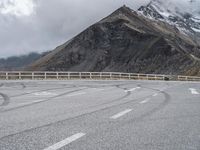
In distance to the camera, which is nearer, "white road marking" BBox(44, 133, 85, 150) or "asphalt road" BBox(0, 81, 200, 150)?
"white road marking" BBox(44, 133, 85, 150)

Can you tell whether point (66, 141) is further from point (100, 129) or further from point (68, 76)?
point (68, 76)

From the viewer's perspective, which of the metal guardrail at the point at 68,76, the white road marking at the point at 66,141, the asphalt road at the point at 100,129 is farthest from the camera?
the metal guardrail at the point at 68,76

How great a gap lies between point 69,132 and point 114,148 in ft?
5.70

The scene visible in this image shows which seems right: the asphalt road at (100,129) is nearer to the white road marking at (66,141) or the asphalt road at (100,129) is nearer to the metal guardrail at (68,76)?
the white road marking at (66,141)

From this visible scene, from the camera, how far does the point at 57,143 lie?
302 inches

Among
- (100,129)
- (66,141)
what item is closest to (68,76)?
(100,129)

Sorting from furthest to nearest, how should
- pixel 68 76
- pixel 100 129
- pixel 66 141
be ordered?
pixel 68 76
pixel 100 129
pixel 66 141

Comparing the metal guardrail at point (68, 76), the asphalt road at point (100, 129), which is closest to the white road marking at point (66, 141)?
the asphalt road at point (100, 129)

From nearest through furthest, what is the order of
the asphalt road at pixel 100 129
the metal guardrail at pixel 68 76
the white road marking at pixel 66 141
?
the white road marking at pixel 66 141 < the asphalt road at pixel 100 129 < the metal guardrail at pixel 68 76

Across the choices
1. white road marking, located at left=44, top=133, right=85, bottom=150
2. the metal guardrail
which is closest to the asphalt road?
white road marking, located at left=44, top=133, right=85, bottom=150

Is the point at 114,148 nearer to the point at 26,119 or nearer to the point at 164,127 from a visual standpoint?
the point at 164,127

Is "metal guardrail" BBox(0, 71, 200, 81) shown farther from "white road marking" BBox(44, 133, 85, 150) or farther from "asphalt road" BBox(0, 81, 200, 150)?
"white road marking" BBox(44, 133, 85, 150)

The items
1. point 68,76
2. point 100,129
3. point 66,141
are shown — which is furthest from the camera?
point 68,76

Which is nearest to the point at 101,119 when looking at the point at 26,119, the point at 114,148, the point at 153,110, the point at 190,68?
the point at 26,119
